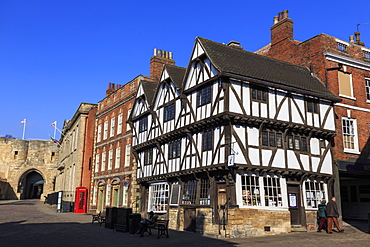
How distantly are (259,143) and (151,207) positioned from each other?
9.65 m

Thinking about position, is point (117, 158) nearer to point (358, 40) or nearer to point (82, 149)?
point (82, 149)

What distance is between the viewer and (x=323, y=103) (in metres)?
20.1

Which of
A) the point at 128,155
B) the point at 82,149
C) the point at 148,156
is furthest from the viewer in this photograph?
the point at 82,149

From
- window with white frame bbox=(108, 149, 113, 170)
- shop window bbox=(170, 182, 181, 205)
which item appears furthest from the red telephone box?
shop window bbox=(170, 182, 181, 205)

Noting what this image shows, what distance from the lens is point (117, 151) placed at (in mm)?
30297

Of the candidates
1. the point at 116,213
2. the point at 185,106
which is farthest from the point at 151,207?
the point at 185,106

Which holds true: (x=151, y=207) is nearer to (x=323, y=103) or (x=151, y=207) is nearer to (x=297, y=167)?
(x=297, y=167)

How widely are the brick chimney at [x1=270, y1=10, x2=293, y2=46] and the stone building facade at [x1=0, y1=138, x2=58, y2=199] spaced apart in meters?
51.6

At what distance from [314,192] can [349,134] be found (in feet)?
16.0

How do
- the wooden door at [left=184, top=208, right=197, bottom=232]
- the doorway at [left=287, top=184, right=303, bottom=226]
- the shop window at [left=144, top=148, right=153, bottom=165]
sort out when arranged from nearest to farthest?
the doorway at [left=287, top=184, right=303, bottom=226] < the wooden door at [left=184, top=208, right=197, bottom=232] < the shop window at [left=144, top=148, right=153, bottom=165]

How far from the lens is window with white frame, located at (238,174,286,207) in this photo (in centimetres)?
1655

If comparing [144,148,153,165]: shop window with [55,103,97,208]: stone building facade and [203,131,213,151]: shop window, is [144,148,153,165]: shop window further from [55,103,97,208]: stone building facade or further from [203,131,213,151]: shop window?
[55,103,97,208]: stone building facade

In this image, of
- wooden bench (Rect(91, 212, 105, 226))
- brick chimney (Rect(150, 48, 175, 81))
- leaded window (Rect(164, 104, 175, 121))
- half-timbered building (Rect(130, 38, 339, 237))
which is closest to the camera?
half-timbered building (Rect(130, 38, 339, 237))

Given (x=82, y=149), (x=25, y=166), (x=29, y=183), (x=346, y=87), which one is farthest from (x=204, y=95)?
(x=29, y=183)
